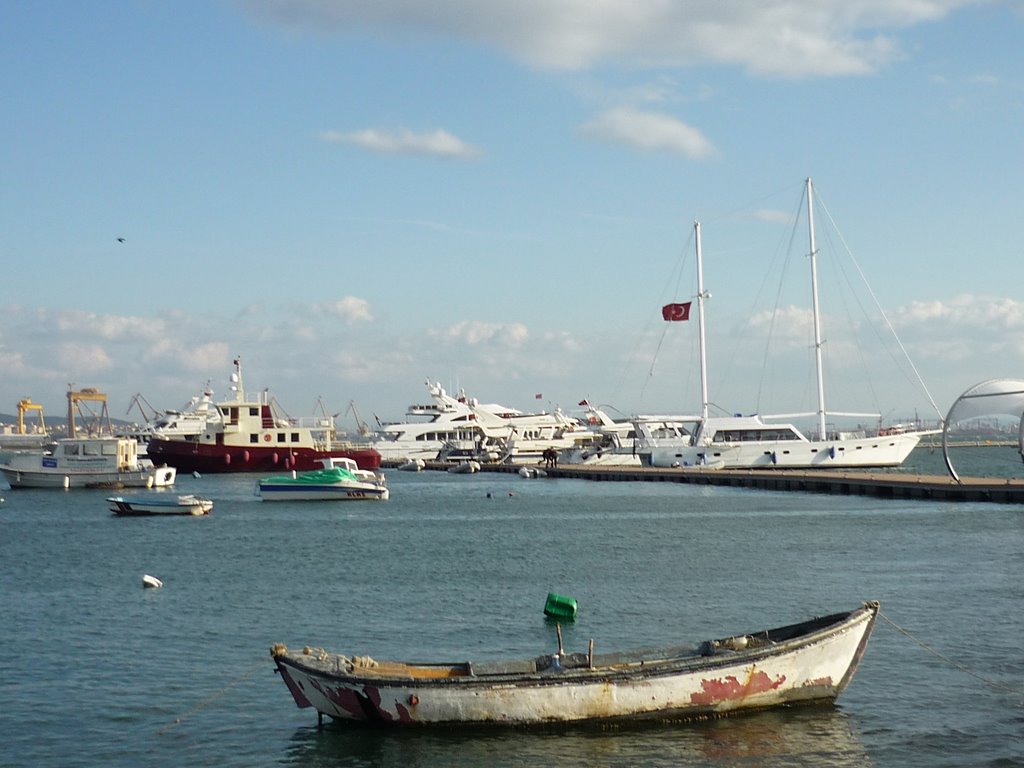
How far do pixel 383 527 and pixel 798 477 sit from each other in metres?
31.7

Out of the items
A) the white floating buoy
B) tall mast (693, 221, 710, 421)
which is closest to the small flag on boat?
tall mast (693, 221, 710, 421)

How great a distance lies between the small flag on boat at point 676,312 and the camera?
3450 inches

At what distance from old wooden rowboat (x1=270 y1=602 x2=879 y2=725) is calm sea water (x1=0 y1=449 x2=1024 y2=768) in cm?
32

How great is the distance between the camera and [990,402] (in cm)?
4556

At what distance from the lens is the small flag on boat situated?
87625 millimetres

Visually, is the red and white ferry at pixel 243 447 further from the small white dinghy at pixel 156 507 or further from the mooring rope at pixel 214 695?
the mooring rope at pixel 214 695

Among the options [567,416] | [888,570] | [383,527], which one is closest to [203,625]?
[888,570]

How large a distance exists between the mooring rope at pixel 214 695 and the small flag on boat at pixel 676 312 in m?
68.7

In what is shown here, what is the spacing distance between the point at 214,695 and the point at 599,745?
6.69 meters

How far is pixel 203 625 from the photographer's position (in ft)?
83.9

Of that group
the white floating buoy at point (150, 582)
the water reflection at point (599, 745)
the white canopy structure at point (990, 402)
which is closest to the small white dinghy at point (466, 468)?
the white canopy structure at point (990, 402)

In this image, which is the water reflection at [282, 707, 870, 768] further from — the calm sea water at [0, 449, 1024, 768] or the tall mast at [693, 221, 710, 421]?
the tall mast at [693, 221, 710, 421]

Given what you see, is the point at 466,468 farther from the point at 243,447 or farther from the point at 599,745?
the point at 599,745

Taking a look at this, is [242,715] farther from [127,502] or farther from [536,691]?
[127,502]
